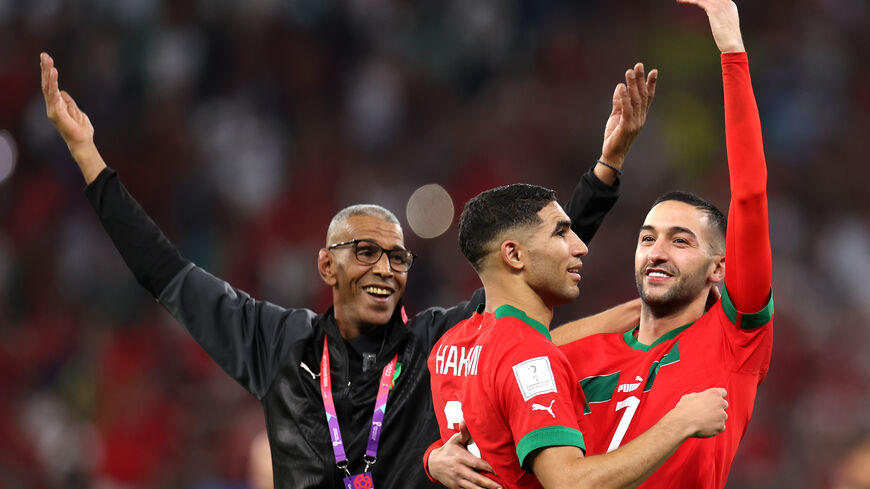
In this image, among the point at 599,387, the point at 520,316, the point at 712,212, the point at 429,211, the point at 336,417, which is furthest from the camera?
the point at 429,211

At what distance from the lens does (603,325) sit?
151 inches

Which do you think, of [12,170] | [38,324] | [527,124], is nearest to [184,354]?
[38,324]

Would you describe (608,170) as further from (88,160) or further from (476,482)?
(88,160)

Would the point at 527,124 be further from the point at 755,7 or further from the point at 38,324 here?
the point at 38,324

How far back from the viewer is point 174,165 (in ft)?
33.8

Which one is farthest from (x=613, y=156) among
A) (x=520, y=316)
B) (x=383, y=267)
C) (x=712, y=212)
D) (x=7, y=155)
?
(x=7, y=155)

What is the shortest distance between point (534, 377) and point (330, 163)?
304 inches

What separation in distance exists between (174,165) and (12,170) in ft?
6.03

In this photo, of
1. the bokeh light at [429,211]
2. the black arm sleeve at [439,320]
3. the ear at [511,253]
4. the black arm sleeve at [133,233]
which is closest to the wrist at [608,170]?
the black arm sleeve at [439,320]

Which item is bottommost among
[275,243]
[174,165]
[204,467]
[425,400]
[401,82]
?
[425,400]

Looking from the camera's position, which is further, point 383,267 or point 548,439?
point 383,267

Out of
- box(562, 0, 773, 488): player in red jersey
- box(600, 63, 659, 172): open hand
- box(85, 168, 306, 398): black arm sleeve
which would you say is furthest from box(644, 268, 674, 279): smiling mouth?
box(85, 168, 306, 398): black arm sleeve

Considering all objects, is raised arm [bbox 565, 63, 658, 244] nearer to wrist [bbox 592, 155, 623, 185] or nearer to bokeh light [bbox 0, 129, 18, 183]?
wrist [bbox 592, 155, 623, 185]

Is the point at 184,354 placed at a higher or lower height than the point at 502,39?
lower
